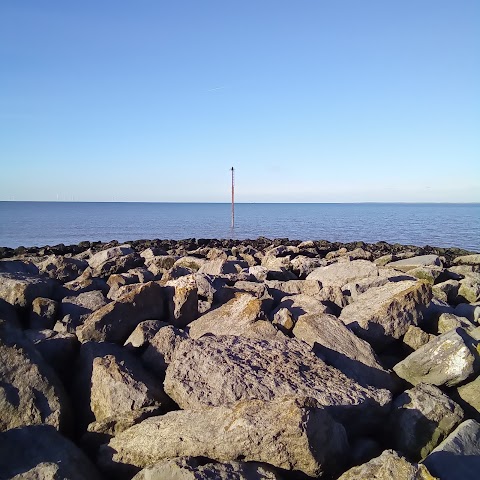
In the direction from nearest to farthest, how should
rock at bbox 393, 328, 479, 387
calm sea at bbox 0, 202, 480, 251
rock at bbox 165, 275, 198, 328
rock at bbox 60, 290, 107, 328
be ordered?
rock at bbox 393, 328, 479, 387 → rock at bbox 165, 275, 198, 328 → rock at bbox 60, 290, 107, 328 → calm sea at bbox 0, 202, 480, 251

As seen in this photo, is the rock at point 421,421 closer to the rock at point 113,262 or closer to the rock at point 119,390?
the rock at point 119,390

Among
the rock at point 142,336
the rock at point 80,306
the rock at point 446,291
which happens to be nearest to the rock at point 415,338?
the rock at point 446,291

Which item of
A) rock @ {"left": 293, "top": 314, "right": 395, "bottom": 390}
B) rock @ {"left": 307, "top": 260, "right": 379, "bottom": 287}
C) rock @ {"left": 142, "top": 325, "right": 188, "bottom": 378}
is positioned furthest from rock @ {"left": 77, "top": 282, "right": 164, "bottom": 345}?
rock @ {"left": 307, "top": 260, "right": 379, "bottom": 287}

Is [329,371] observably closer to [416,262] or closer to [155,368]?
[155,368]

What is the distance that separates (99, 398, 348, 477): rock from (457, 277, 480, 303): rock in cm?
642

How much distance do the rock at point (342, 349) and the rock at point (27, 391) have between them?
107 inches

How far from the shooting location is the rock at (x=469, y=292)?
30.0 ft

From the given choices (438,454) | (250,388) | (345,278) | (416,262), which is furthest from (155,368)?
(416,262)

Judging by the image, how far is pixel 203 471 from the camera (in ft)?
10.9

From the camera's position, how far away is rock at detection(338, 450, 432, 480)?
315 cm

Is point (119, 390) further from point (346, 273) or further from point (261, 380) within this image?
point (346, 273)

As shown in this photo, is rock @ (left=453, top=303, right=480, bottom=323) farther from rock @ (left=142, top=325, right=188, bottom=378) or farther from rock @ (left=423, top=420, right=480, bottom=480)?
rock @ (left=142, top=325, right=188, bottom=378)

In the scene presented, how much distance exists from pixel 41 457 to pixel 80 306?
4.12 metres

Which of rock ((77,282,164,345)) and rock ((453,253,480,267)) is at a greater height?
rock ((77,282,164,345))
